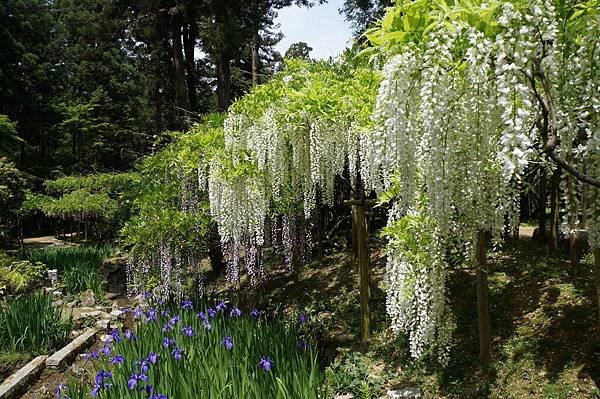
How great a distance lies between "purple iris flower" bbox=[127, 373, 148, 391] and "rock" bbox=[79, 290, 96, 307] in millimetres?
6862

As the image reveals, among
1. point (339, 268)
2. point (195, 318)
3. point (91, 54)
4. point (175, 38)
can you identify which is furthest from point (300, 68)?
point (91, 54)

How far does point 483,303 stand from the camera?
14.5ft

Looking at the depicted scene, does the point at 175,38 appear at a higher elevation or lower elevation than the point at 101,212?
higher

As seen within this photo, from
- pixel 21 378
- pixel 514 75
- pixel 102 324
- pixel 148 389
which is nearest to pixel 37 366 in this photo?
pixel 21 378

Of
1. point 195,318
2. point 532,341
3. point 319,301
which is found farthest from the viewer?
point 319,301

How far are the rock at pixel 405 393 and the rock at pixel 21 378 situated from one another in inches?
162

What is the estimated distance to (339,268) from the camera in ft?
28.8

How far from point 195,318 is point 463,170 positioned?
3310 mm

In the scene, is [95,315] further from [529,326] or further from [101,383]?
[529,326]

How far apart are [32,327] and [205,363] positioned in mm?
4085

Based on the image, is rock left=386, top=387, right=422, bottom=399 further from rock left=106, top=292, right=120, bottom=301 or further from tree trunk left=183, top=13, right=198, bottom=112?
tree trunk left=183, top=13, right=198, bottom=112

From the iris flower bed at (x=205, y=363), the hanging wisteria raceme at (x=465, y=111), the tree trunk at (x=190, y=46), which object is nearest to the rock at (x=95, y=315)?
the iris flower bed at (x=205, y=363)

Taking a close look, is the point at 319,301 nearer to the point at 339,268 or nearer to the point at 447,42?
the point at 339,268

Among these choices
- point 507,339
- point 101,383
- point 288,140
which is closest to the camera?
point 101,383
